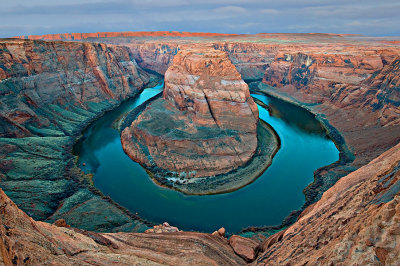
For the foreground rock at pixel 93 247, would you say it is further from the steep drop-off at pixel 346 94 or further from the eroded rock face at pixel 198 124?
the steep drop-off at pixel 346 94

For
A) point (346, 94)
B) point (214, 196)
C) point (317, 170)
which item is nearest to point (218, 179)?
point (214, 196)

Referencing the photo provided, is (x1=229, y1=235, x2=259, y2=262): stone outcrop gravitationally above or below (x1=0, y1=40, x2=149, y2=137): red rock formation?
below

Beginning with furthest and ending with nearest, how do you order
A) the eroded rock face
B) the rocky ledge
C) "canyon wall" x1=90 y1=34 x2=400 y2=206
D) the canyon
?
"canyon wall" x1=90 y1=34 x2=400 y2=206
the eroded rock face
the rocky ledge
the canyon

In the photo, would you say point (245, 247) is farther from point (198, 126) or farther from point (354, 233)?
point (198, 126)

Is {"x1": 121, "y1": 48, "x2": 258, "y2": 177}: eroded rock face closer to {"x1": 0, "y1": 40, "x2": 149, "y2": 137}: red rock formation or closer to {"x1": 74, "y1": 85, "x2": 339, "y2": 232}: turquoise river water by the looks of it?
{"x1": 74, "y1": 85, "x2": 339, "y2": 232}: turquoise river water

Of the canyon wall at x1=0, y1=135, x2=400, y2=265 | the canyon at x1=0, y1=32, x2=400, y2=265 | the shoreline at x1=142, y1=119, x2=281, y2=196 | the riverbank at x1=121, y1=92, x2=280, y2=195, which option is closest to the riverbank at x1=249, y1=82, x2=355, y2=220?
the canyon at x1=0, y1=32, x2=400, y2=265

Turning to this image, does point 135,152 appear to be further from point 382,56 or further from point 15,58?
point 382,56

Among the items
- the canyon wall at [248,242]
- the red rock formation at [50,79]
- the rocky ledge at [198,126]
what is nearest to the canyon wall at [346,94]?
the rocky ledge at [198,126]
